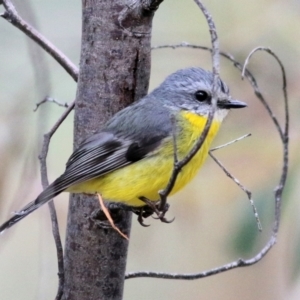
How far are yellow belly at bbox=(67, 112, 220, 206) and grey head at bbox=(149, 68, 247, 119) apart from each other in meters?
0.07

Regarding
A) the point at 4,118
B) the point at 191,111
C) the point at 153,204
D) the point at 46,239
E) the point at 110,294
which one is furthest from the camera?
the point at 46,239

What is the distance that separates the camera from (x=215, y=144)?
Answer: 2775mm

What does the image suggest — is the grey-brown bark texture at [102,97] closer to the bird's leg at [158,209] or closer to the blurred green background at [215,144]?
the bird's leg at [158,209]

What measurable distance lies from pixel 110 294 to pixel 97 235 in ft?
0.69

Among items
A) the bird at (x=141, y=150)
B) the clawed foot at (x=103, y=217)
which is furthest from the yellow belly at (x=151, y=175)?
the clawed foot at (x=103, y=217)

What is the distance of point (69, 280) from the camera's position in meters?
2.41

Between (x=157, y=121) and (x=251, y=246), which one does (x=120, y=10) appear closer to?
(x=157, y=121)

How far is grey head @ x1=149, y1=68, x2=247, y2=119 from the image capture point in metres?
2.47

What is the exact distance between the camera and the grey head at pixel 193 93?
2473 millimetres

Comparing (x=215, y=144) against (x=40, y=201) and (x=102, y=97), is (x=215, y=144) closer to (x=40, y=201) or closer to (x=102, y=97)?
(x=102, y=97)

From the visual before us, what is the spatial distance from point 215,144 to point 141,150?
0.45 metres

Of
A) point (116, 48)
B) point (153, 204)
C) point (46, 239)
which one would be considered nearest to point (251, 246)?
point (153, 204)

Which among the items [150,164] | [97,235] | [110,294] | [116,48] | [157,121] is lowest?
[110,294]

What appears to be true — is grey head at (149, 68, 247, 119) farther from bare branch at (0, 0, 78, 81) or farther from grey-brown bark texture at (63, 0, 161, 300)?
bare branch at (0, 0, 78, 81)
